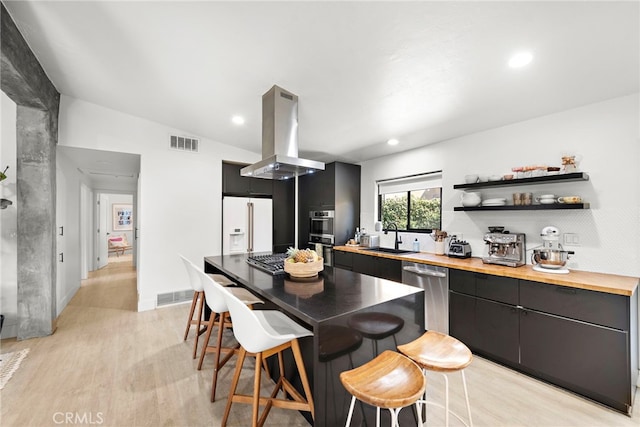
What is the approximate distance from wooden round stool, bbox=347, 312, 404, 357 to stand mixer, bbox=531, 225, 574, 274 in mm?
1645

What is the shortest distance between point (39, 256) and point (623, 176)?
18.9 ft

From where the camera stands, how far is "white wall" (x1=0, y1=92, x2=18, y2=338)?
2955 millimetres

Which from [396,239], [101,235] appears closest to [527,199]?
[396,239]

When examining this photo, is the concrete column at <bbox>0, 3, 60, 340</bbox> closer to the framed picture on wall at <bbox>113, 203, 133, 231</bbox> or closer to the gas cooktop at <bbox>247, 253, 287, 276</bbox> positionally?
the gas cooktop at <bbox>247, 253, 287, 276</bbox>

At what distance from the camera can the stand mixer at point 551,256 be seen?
2.27 meters

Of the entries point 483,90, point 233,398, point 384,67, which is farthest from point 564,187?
point 233,398

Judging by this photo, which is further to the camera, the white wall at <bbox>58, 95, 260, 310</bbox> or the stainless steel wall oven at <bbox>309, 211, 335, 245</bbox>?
the stainless steel wall oven at <bbox>309, 211, 335, 245</bbox>

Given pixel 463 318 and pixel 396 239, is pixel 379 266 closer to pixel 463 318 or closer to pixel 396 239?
pixel 396 239

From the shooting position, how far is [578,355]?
1946mm

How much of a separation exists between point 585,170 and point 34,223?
5.62m

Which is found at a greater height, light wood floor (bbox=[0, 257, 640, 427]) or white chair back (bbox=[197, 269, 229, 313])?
white chair back (bbox=[197, 269, 229, 313])

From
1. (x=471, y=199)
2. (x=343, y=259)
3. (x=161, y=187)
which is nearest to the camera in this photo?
(x=471, y=199)

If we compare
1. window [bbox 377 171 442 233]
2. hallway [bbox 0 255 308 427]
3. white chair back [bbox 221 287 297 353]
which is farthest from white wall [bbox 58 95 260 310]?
white chair back [bbox 221 287 297 353]

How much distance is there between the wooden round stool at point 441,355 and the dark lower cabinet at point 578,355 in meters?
1.23
